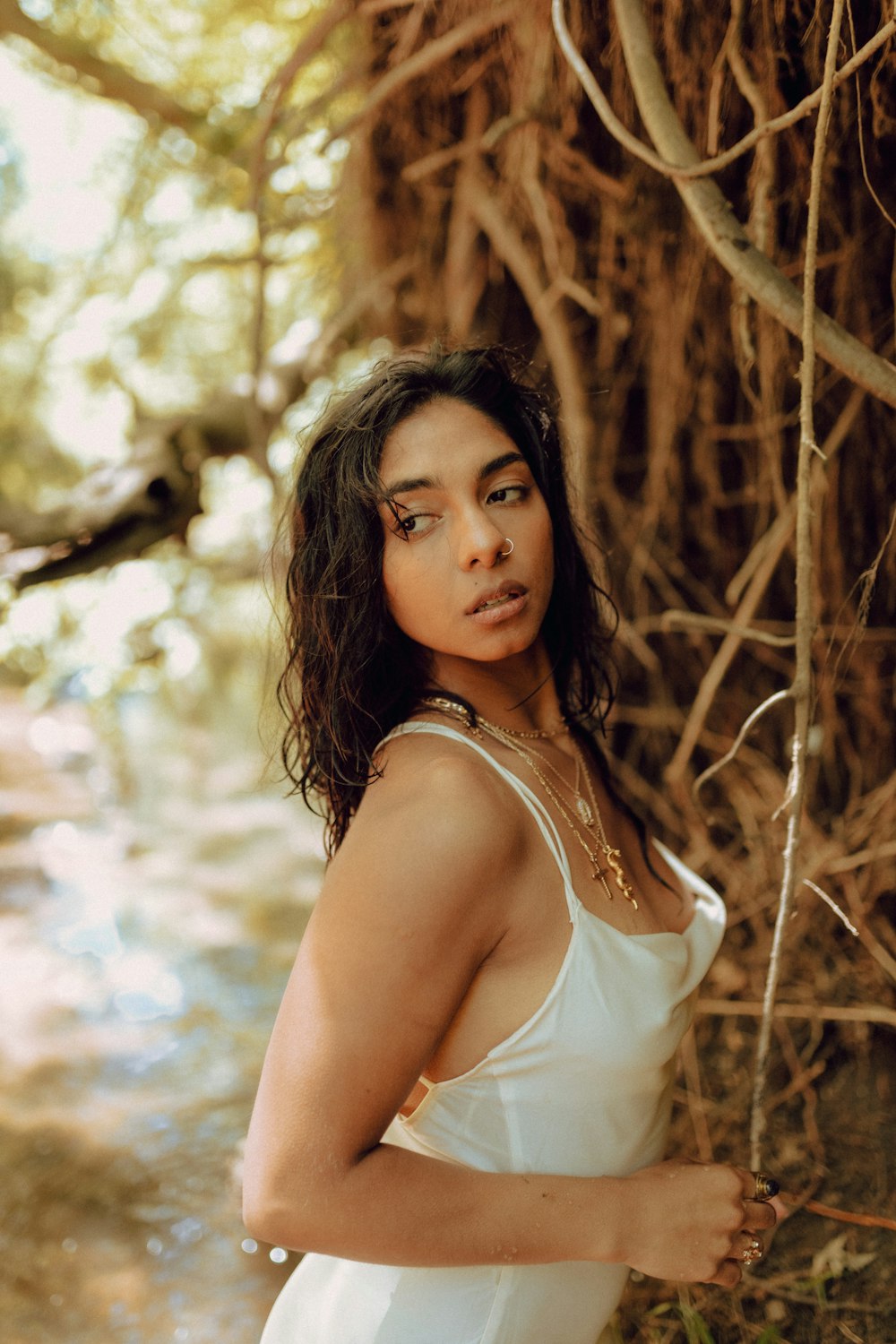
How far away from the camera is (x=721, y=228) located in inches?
48.4

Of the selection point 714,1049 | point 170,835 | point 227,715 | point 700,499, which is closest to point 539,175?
point 700,499

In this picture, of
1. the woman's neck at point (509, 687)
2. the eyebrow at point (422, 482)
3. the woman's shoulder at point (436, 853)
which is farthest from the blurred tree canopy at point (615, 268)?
the woman's shoulder at point (436, 853)

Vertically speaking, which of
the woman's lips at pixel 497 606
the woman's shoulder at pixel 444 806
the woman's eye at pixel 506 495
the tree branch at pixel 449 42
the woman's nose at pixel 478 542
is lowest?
the woman's shoulder at pixel 444 806

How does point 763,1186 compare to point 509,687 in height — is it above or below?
below

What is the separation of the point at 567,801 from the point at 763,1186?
438 millimetres

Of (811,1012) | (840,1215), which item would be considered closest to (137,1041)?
(811,1012)

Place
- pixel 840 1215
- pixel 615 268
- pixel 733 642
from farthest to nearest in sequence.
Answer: pixel 615 268, pixel 733 642, pixel 840 1215

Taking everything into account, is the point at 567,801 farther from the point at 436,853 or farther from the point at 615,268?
the point at 615,268

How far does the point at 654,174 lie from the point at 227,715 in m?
5.54

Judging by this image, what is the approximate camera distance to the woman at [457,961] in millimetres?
926

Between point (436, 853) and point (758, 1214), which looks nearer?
point (436, 853)

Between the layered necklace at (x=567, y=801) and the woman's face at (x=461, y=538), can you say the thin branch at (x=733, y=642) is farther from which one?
the woman's face at (x=461, y=538)

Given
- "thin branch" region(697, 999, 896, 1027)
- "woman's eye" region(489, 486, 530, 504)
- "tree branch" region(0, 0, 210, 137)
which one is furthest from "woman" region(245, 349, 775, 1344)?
"tree branch" region(0, 0, 210, 137)

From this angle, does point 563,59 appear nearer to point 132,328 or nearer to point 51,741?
point 132,328
